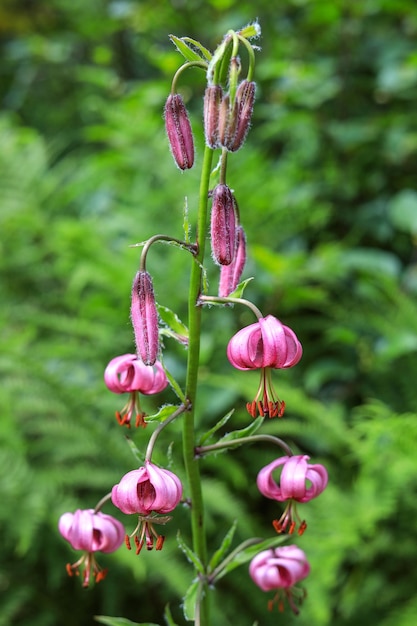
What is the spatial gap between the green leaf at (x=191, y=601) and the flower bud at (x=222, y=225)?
0.40 metres

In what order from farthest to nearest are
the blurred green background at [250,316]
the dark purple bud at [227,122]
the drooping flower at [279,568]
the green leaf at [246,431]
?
the blurred green background at [250,316] → the drooping flower at [279,568] → the green leaf at [246,431] → the dark purple bud at [227,122]

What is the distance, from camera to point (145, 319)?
30.1 inches

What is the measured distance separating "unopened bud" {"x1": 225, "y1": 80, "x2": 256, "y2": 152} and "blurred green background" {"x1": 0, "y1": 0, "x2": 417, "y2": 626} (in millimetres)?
1045

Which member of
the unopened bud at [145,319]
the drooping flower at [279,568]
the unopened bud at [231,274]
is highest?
the unopened bud at [231,274]

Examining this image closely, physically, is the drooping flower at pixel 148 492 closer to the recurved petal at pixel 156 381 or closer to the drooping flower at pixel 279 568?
the recurved petal at pixel 156 381

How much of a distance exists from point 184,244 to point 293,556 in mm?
475

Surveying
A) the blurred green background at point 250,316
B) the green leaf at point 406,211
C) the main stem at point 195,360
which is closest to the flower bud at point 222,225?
the main stem at point 195,360

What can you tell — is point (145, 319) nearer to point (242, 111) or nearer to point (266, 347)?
point (266, 347)

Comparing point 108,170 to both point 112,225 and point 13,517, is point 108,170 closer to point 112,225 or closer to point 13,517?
point 112,225

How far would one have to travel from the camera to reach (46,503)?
175cm

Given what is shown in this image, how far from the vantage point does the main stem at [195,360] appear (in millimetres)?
740

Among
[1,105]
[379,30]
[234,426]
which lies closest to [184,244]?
[234,426]

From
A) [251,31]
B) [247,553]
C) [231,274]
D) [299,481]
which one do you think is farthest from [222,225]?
[247,553]

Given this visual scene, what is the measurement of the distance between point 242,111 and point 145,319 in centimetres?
25
